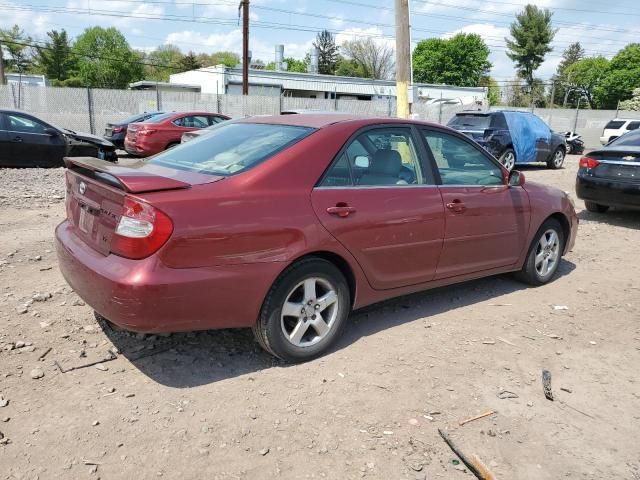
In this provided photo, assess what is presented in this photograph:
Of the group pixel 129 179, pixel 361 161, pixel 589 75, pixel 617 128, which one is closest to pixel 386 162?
pixel 361 161

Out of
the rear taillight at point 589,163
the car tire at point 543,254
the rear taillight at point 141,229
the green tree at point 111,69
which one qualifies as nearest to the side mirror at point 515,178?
the car tire at point 543,254

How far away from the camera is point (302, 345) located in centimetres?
363

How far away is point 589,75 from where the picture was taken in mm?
74562

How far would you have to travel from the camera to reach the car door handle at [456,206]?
434cm

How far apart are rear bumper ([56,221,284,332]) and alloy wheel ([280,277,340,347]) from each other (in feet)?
0.87

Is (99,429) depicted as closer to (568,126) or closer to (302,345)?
(302,345)

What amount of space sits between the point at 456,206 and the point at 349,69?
8367 cm

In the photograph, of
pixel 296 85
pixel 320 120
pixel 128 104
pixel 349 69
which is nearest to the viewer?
pixel 320 120

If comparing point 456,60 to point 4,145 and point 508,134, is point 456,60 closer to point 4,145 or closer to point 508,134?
point 508,134

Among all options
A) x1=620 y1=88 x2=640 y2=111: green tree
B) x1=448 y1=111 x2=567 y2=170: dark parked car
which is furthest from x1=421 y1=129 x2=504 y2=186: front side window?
x1=620 y1=88 x2=640 y2=111: green tree

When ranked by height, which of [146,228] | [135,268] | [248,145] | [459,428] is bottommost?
[459,428]

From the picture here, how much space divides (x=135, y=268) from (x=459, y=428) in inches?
76.3

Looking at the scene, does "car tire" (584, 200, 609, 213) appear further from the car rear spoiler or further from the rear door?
the rear door

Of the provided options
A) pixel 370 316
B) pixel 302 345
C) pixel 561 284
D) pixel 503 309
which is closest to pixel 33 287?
pixel 302 345
